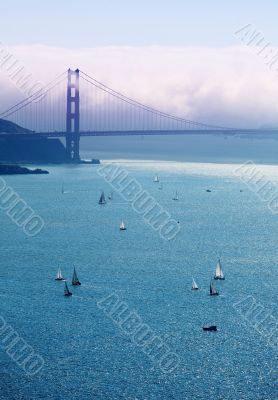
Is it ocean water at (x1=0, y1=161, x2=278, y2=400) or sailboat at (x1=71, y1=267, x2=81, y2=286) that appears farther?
sailboat at (x1=71, y1=267, x2=81, y2=286)

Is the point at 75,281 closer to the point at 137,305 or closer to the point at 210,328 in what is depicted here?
the point at 137,305

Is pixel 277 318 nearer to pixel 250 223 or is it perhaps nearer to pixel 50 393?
pixel 50 393

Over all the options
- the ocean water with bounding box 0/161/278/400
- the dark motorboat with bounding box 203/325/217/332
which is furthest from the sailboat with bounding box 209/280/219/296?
the dark motorboat with bounding box 203/325/217/332

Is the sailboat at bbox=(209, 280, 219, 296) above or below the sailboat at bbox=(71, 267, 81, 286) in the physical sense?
above

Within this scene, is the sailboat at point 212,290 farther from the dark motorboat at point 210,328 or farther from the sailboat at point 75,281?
the sailboat at point 75,281

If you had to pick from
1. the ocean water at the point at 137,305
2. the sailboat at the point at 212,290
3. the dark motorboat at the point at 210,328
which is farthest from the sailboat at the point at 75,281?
the dark motorboat at the point at 210,328

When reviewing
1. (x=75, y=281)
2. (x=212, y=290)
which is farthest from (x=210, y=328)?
(x=75, y=281)

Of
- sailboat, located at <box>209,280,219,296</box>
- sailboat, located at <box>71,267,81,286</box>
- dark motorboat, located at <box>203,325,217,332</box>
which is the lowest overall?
sailboat, located at <box>71,267,81,286</box>

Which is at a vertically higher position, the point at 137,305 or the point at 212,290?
the point at 212,290

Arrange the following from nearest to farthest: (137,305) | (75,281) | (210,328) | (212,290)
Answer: (210,328) < (137,305) < (212,290) < (75,281)

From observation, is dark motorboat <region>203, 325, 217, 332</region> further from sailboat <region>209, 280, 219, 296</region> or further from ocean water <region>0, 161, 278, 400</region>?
sailboat <region>209, 280, 219, 296</region>
